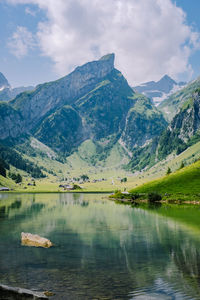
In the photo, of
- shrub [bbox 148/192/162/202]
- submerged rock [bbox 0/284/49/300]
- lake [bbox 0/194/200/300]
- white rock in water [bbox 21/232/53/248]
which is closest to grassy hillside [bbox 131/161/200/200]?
shrub [bbox 148/192/162/202]

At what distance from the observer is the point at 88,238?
5338cm

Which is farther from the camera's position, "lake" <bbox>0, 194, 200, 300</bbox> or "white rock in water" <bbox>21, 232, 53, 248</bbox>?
"white rock in water" <bbox>21, 232, 53, 248</bbox>

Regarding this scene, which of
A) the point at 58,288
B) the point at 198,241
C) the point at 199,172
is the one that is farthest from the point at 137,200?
the point at 58,288

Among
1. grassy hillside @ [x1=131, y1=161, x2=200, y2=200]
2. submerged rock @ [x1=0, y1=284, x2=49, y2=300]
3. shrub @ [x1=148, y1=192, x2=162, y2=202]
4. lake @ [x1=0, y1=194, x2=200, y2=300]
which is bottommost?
lake @ [x1=0, y1=194, x2=200, y2=300]

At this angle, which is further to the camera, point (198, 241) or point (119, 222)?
point (119, 222)

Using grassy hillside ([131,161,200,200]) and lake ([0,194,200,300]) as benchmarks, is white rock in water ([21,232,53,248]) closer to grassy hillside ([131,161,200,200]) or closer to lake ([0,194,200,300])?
lake ([0,194,200,300])

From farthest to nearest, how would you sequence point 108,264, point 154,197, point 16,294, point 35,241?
point 154,197 → point 35,241 → point 108,264 → point 16,294

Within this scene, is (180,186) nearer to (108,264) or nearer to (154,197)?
(154,197)

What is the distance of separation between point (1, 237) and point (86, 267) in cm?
2612

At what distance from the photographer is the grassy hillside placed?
145625 millimetres

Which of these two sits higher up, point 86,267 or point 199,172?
point 199,172

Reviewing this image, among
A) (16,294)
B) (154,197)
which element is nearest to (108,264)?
(16,294)

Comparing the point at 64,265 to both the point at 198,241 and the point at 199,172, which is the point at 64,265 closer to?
the point at 198,241

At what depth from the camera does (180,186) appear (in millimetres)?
160250
